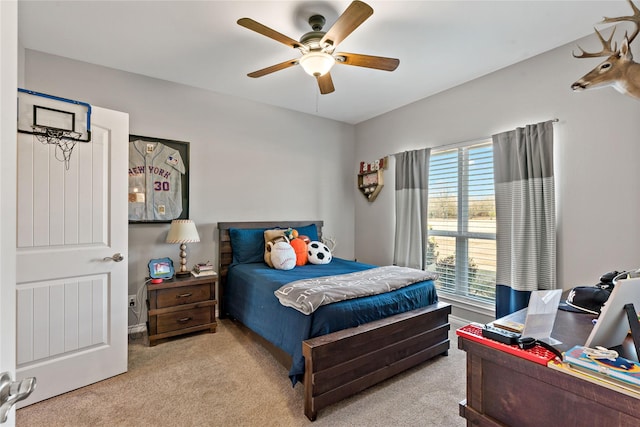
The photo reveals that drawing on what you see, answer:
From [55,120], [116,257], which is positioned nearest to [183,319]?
[116,257]

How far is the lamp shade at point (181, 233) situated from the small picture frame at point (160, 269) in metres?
0.22

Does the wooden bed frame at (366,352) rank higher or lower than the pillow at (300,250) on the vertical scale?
lower

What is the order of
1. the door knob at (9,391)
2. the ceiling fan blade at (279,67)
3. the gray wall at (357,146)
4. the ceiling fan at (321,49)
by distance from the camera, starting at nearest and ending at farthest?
1. the door knob at (9,391)
2. the ceiling fan at (321,49)
3. the ceiling fan blade at (279,67)
4. the gray wall at (357,146)

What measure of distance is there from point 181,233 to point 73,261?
3.08ft

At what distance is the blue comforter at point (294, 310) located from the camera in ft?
6.36

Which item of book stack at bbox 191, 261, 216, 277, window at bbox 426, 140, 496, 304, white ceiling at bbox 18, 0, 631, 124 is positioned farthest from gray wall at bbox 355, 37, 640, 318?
book stack at bbox 191, 261, 216, 277

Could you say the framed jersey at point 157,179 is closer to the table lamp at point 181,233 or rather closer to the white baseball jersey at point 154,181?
the white baseball jersey at point 154,181

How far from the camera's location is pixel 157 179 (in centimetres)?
311


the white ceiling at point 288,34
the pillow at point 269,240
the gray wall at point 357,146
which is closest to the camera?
the white ceiling at point 288,34

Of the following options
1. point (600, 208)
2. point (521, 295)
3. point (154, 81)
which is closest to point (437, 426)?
point (521, 295)

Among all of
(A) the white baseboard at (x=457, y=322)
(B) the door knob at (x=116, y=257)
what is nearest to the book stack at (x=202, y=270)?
(B) the door knob at (x=116, y=257)

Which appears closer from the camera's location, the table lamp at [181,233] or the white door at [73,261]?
the white door at [73,261]

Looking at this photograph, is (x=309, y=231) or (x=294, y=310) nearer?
(x=294, y=310)

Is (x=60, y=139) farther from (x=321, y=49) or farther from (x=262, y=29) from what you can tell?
(x=321, y=49)
